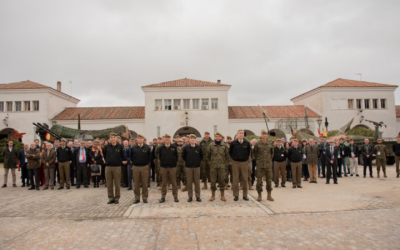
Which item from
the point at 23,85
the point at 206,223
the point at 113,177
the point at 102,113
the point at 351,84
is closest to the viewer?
the point at 206,223

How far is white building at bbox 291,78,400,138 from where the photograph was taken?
33.1 meters

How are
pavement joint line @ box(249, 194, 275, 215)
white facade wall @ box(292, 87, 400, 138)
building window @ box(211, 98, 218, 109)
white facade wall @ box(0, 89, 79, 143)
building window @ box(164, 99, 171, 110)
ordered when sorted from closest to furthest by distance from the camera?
1. pavement joint line @ box(249, 194, 275, 215)
2. building window @ box(164, 99, 171, 110)
3. building window @ box(211, 98, 218, 109)
4. white facade wall @ box(0, 89, 79, 143)
5. white facade wall @ box(292, 87, 400, 138)

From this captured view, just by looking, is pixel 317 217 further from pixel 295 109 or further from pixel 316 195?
pixel 295 109

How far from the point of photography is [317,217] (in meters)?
6.13

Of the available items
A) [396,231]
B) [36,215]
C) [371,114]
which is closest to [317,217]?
[396,231]

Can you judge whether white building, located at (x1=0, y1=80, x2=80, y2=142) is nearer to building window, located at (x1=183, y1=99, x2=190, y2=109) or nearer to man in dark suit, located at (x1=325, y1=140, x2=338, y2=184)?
building window, located at (x1=183, y1=99, x2=190, y2=109)

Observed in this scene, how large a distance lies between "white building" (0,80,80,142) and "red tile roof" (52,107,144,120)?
1559 mm

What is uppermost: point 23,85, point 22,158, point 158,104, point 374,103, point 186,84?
point 23,85

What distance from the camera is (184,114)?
99.7 ft

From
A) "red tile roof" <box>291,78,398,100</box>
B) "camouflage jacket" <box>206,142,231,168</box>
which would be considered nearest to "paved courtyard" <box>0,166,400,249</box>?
"camouflage jacket" <box>206,142,231,168</box>

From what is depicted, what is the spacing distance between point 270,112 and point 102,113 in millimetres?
19643

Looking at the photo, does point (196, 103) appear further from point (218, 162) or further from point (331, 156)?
point (218, 162)

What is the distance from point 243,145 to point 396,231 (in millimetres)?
4118

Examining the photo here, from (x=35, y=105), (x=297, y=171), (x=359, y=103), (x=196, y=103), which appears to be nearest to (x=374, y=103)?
(x=359, y=103)
